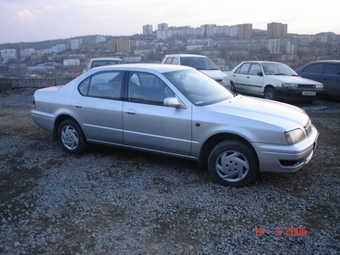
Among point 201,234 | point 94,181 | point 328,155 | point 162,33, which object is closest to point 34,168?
point 94,181

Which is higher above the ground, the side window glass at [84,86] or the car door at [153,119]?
the side window glass at [84,86]

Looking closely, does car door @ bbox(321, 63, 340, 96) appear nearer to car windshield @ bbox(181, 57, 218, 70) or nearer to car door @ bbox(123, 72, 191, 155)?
car windshield @ bbox(181, 57, 218, 70)

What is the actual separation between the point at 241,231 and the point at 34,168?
3.49m

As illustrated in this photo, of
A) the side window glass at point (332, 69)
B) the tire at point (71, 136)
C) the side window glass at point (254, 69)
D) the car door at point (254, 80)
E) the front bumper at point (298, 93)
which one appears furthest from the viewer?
the side window glass at point (254, 69)

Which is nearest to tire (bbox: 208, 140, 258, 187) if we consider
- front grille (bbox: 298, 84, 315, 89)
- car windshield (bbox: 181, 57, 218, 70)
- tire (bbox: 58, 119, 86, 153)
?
tire (bbox: 58, 119, 86, 153)

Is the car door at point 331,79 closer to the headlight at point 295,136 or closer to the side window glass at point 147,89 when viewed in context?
the headlight at point 295,136

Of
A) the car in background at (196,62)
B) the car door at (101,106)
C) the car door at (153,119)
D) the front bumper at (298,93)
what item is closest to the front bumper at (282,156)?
the car door at (153,119)

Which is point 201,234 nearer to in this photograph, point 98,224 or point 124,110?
point 98,224

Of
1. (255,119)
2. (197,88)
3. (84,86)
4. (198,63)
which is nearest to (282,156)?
(255,119)

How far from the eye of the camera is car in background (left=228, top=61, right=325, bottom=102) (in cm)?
1023

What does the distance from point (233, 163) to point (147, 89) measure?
1.73m

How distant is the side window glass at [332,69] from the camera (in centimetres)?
1106

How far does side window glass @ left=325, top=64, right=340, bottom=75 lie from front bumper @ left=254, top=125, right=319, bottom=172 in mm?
8256

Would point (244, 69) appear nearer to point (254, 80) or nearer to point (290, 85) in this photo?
point (254, 80)
